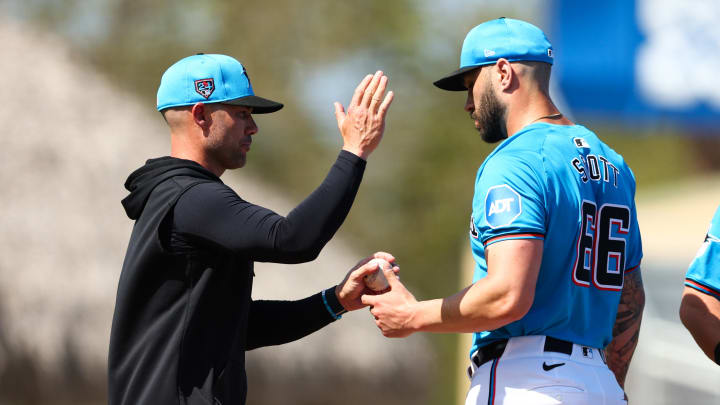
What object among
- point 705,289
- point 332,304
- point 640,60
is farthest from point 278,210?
point 705,289

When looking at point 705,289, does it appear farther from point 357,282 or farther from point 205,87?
point 205,87

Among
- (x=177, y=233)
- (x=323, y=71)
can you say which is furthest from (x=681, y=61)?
(x=323, y=71)

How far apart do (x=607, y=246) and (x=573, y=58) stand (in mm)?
7607

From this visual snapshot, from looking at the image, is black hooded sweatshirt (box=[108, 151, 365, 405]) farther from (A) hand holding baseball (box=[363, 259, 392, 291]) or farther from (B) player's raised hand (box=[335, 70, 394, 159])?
(A) hand holding baseball (box=[363, 259, 392, 291])

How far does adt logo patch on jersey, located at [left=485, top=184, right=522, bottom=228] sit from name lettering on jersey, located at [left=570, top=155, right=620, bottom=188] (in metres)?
0.33

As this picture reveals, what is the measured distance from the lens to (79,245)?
10383 millimetres

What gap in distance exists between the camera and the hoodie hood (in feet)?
12.6

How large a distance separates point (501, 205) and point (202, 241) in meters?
1.08

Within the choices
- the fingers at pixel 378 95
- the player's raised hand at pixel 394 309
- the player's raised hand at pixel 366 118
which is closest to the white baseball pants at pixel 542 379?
the player's raised hand at pixel 394 309

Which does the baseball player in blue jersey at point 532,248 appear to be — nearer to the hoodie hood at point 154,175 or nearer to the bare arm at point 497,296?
the bare arm at point 497,296

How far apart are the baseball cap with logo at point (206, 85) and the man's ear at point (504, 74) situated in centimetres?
89

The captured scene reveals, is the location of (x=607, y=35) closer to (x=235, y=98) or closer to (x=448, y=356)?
(x=235, y=98)

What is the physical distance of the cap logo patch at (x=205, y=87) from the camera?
13.0 ft

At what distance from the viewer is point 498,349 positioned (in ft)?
12.5
